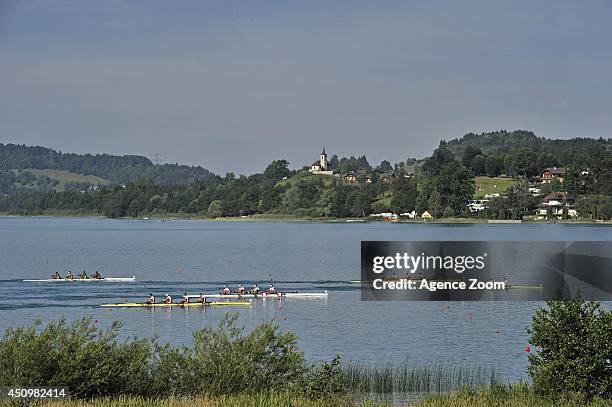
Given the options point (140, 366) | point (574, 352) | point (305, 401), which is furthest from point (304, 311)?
point (305, 401)

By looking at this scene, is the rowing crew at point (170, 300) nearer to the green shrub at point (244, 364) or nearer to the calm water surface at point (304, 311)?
the calm water surface at point (304, 311)

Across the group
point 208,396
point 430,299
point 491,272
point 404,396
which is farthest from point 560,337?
point 491,272

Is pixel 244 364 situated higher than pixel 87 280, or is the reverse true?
pixel 244 364

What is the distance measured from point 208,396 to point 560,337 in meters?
10.8

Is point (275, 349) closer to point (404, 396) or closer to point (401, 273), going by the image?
point (404, 396)

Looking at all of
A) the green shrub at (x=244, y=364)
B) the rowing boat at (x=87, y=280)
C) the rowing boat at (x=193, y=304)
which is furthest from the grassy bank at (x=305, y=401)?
the rowing boat at (x=87, y=280)

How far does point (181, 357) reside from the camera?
27.4 meters

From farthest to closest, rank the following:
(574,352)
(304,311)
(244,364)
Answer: (304,311) → (244,364) → (574,352)

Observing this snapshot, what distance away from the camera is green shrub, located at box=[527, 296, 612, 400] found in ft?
84.7

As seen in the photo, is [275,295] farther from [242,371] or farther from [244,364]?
[242,371]

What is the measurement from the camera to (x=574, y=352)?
1035 inches

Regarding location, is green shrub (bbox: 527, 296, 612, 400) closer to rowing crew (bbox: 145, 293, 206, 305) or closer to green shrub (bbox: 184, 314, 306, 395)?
green shrub (bbox: 184, 314, 306, 395)

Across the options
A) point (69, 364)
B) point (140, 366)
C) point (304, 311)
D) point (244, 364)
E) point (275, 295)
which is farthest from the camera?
point (275, 295)

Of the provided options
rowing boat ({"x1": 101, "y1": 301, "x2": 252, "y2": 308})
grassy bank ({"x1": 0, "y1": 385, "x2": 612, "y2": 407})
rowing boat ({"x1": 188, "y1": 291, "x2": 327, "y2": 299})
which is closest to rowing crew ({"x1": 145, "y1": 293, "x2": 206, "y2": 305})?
rowing boat ({"x1": 101, "y1": 301, "x2": 252, "y2": 308})
